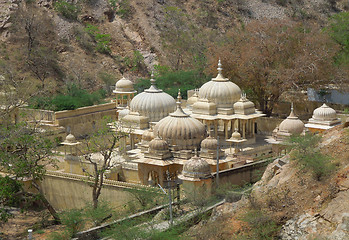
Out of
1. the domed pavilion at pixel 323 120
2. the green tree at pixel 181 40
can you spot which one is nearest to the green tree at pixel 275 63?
the domed pavilion at pixel 323 120

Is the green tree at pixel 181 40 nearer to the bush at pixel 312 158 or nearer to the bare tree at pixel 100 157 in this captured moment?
the bare tree at pixel 100 157

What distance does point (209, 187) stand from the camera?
1013 inches

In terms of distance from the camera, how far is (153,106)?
3278 centimetres

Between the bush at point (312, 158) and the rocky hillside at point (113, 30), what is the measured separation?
108 ft

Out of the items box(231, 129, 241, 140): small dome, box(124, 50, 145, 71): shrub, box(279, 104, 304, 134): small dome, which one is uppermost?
box(124, 50, 145, 71): shrub

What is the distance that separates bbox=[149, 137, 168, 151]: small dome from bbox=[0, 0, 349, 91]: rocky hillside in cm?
2504

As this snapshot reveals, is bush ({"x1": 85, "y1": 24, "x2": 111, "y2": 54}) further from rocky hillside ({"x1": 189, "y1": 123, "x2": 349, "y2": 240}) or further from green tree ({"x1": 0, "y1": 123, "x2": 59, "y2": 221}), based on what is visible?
rocky hillside ({"x1": 189, "y1": 123, "x2": 349, "y2": 240})

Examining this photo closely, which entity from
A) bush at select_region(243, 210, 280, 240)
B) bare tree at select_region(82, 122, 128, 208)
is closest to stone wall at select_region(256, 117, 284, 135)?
bare tree at select_region(82, 122, 128, 208)

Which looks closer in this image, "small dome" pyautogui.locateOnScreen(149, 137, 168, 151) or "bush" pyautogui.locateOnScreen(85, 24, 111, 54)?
"small dome" pyautogui.locateOnScreen(149, 137, 168, 151)

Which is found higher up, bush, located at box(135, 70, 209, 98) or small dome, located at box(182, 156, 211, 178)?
bush, located at box(135, 70, 209, 98)

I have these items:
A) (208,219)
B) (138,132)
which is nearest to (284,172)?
(208,219)

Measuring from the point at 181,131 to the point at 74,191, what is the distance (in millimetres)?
5321

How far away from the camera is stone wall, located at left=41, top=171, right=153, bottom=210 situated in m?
28.3

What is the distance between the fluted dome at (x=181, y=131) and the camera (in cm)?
2914
